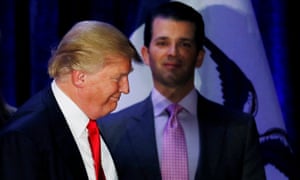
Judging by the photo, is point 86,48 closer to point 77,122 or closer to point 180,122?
point 77,122

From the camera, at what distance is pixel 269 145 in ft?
7.64

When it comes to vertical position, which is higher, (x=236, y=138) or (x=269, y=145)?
(x=236, y=138)

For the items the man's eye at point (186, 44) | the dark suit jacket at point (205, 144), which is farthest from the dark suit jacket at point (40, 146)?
the man's eye at point (186, 44)

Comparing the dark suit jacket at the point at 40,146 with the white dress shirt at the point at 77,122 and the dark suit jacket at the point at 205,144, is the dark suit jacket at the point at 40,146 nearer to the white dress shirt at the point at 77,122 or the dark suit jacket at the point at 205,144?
the white dress shirt at the point at 77,122

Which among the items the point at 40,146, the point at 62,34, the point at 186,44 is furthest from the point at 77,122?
the point at 62,34

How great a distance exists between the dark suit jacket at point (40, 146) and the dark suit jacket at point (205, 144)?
0.54 m

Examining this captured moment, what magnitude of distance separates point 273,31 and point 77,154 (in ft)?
5.42

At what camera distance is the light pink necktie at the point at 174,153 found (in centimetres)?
195

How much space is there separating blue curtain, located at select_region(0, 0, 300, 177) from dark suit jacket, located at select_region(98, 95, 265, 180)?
28.5 inches

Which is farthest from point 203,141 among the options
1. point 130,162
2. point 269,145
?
point 269,145

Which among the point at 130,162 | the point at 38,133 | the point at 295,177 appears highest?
the point at 38,133

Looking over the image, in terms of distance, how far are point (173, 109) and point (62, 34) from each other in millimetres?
910

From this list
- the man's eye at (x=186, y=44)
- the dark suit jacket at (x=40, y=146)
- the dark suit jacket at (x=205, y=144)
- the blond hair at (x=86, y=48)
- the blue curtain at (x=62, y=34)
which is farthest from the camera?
the blue curtain at (x=62, y=34)

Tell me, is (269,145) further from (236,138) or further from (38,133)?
(38,133)
